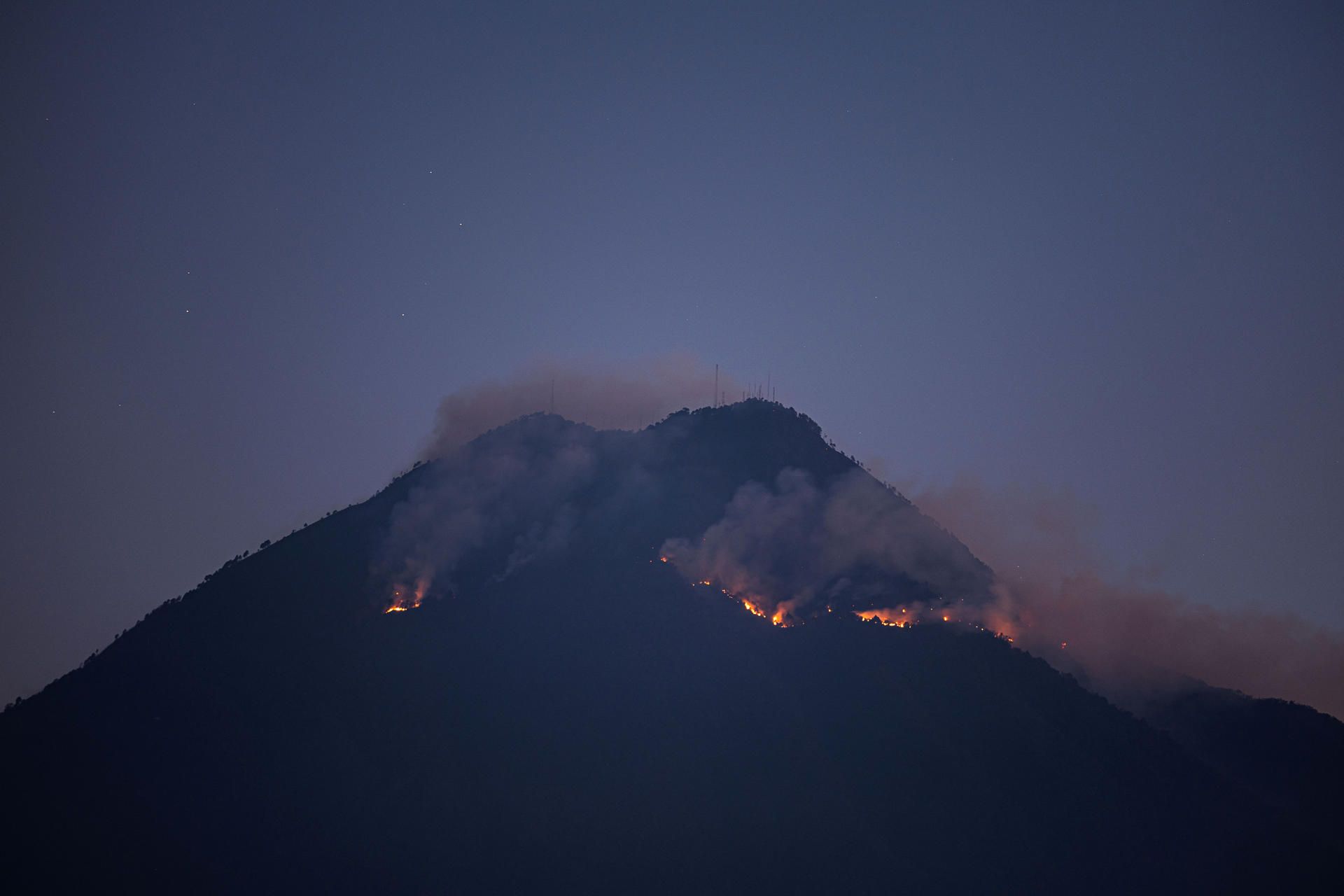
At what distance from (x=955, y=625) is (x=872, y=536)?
18.2 metres

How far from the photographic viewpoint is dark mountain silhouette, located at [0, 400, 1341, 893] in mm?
120812

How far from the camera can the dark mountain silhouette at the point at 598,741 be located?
396ft

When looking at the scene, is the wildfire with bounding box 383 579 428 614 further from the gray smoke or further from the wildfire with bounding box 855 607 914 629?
the wildfire with bounding box 855 607 914 629

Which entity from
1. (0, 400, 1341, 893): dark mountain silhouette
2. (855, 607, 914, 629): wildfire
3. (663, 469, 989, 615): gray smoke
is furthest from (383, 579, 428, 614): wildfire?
(855, 607, 914, 629): wildfire

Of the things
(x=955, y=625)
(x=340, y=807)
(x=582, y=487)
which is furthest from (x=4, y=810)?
(x=955, y=625)

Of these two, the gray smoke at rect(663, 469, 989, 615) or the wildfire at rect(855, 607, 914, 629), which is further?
the gray smoke at rect(663, 469, 989, 615)

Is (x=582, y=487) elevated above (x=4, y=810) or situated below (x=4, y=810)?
above

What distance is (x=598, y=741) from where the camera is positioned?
134 metres

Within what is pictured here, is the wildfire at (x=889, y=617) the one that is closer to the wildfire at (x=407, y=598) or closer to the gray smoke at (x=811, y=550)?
the gray smoke at (x=811, y=550)

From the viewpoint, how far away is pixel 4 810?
124 m

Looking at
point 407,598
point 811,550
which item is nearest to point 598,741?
point 407,598

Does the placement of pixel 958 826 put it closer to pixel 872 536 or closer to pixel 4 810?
pixel 872 536

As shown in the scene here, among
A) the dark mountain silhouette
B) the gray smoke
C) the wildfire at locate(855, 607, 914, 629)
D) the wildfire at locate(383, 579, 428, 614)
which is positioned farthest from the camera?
the gray smoke

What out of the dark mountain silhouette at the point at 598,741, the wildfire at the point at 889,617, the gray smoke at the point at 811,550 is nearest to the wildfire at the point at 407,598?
the dark mountain silhouette at the point at 598,741
